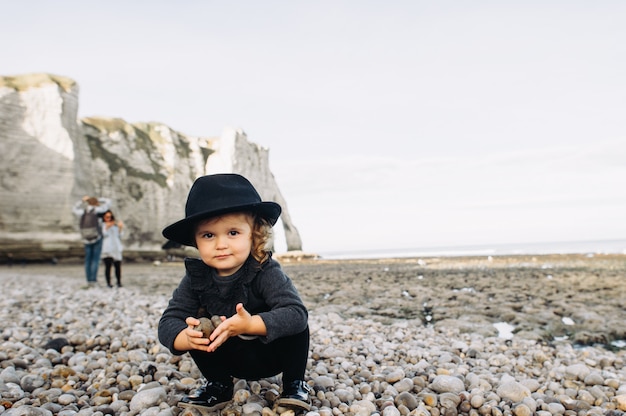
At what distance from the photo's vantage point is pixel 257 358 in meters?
2.65

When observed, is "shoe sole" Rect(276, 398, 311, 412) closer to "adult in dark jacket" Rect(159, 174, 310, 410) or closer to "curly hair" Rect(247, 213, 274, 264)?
"adult in dark jacket" Rect(159, 174, 310, 410)

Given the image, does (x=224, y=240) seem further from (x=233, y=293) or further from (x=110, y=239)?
(x=110, y=239)

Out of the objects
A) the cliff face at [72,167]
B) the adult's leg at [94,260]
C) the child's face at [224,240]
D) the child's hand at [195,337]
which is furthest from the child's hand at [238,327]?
the cliff face at [72,167]

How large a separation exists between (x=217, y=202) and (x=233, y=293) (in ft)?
1.89

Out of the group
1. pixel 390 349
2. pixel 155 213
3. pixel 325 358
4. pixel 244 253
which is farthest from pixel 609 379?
pixel 155 213

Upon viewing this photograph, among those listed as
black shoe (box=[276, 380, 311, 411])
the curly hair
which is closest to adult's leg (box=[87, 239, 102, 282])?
the curly hair

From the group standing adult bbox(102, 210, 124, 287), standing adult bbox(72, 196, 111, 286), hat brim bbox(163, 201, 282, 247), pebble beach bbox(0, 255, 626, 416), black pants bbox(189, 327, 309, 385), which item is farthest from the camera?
standing adult bbox(102, 210, 124, 287)

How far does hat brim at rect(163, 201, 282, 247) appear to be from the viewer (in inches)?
98.1

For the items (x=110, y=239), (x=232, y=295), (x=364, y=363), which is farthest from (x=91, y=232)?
(x=232, y=295)

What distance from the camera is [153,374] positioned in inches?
137

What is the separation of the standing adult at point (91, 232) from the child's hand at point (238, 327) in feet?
28.9

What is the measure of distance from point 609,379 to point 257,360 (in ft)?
10.1

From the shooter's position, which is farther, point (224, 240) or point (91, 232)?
point (91, 232)

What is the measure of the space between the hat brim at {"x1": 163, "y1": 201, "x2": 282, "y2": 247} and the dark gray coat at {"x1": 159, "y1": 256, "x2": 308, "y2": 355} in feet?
0.52
